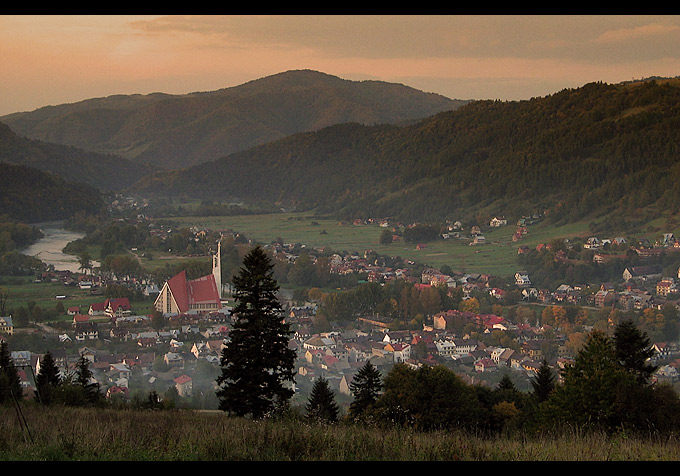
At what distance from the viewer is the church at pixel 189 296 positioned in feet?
113

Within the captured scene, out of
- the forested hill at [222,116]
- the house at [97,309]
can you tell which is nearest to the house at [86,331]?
the house at [97,309]

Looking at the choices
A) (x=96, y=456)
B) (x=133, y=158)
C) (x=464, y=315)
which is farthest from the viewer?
(x=133, y=158)

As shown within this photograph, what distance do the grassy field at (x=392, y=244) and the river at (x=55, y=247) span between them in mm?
9669

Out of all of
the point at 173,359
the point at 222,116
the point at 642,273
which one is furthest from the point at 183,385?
the point at 222,116

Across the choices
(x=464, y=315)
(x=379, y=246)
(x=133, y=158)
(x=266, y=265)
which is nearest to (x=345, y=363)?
(x=464, y=315)

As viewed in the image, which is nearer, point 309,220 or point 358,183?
point 309,220

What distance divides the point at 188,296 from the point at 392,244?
907 inches

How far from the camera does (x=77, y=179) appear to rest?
90188mm

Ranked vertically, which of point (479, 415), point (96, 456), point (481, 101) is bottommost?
point (479, 415)

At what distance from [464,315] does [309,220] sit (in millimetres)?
35971

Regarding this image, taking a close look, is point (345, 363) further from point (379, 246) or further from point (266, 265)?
point (379, 246)

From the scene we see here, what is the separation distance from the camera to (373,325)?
32875mm

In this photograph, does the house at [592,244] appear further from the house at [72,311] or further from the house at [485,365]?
the house at [72,311]

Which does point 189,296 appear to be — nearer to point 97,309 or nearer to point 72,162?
point 97,309
